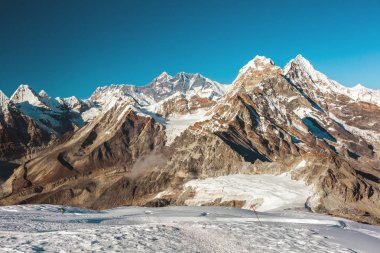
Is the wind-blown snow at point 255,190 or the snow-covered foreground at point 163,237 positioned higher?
the wind-blown snow at point 255,190

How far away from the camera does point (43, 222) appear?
2561cm

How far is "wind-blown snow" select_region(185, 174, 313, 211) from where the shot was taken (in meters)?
136

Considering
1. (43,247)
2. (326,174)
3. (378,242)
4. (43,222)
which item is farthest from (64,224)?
(326,174)

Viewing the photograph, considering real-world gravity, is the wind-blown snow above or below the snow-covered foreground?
above

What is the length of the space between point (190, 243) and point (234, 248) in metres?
2.09

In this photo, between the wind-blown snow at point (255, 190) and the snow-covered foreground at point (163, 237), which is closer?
the snow-covered foreground at point (163, 237)

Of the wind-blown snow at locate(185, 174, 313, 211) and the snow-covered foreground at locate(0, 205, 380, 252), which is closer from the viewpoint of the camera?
the snow-covered foreground at locate(0, 205, 380, 252)

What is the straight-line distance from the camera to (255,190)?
151500 mm

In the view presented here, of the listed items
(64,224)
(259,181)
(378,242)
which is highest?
(259,181)

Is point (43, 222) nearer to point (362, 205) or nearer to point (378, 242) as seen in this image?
point (378, 242)

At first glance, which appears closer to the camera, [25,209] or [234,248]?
[234,248]

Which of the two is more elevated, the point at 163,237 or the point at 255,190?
the point at 255,190

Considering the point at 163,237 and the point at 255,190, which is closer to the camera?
the point at 163,237

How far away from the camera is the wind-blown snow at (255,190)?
136 meters
